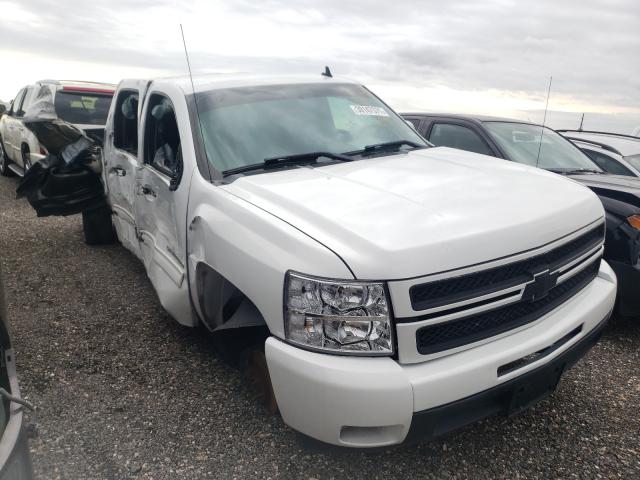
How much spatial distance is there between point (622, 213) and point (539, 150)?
4.52 feet

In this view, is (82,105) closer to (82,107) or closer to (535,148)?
(82,107)

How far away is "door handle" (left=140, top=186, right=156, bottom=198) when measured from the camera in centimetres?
362

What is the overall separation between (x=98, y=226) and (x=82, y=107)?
2.77 meters

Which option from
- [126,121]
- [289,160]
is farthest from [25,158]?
[289,160]

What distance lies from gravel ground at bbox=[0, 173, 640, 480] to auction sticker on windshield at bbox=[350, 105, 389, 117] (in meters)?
1.91

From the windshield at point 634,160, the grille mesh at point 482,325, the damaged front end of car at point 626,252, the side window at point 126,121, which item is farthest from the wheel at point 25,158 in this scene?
the windshield at point 634,160

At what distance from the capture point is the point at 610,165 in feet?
22.2

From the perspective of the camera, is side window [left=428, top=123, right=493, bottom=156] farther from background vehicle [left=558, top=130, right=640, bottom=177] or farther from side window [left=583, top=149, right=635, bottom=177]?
side window [left=583, top=149, right=635, bottom=177]

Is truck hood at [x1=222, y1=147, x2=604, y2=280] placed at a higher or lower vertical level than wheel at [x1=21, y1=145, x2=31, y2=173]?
higher

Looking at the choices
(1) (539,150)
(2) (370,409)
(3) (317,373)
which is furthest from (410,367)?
(1) (539,150)

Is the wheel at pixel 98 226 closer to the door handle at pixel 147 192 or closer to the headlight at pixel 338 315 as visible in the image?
the door handle at pixel 147 192

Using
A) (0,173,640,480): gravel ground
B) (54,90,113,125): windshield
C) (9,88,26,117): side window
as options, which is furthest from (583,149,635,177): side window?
(9,88,26,117): side window

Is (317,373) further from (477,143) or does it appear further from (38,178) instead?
(38,178)

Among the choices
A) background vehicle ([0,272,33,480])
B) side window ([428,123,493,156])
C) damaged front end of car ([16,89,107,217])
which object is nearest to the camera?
background vehicle ([0,272,33,480])
